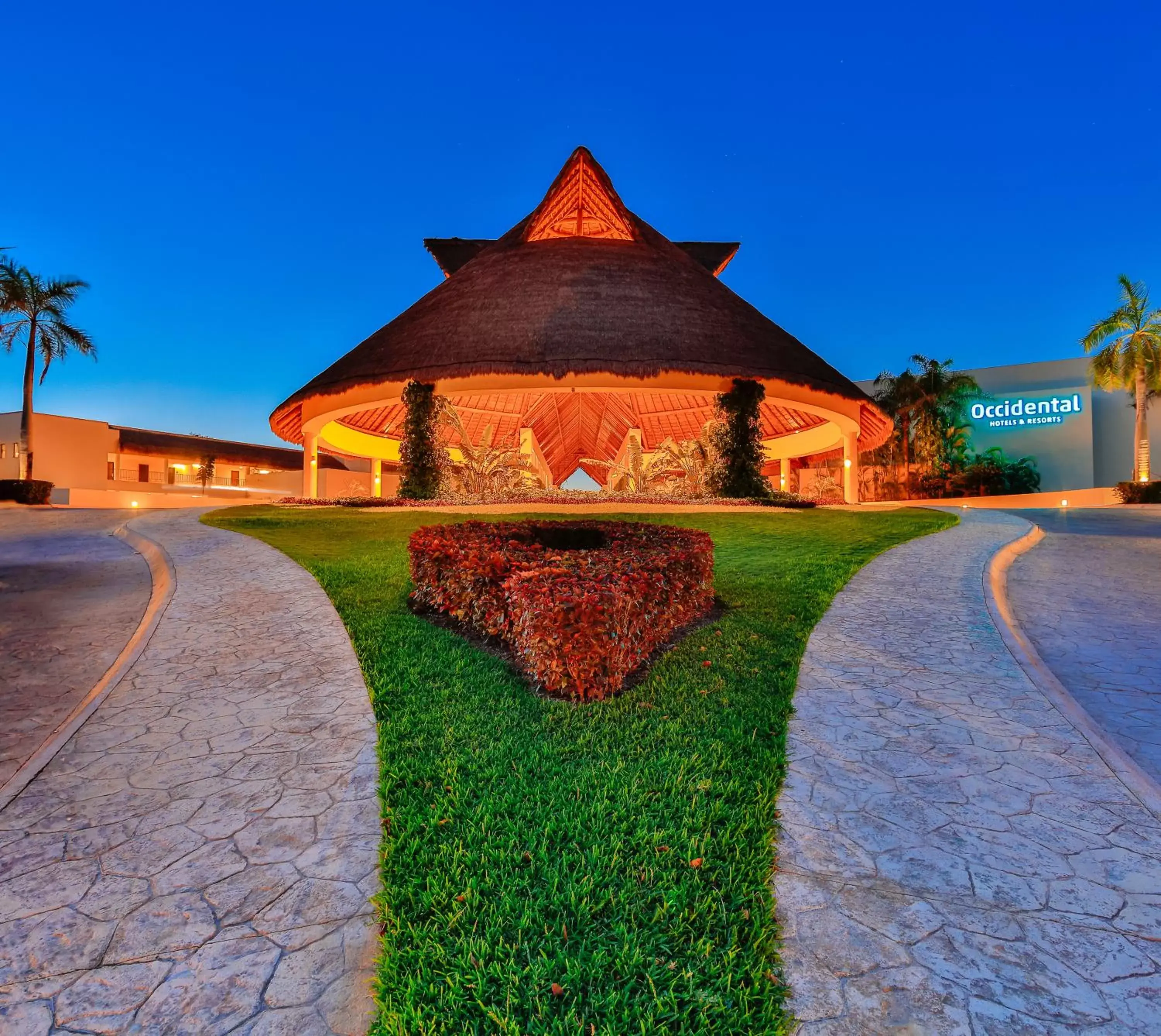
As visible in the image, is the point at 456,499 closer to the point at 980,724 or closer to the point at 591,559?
the point at 591,559

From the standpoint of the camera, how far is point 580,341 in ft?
57.5

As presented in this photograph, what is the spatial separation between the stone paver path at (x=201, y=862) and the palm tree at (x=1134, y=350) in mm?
30516

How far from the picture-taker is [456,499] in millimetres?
18453

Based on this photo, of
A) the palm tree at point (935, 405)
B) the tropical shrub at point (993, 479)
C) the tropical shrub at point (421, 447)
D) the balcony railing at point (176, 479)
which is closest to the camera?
the tropical shrub at point (421, 447)

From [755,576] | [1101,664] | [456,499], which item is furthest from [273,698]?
[456,499]

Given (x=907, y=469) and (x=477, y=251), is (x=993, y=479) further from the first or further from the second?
(x=477, y=251)

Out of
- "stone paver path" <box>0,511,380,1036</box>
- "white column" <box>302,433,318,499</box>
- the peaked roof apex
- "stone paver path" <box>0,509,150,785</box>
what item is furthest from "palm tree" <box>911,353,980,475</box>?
"stone paver path" <box>0,511,380,1036</box>

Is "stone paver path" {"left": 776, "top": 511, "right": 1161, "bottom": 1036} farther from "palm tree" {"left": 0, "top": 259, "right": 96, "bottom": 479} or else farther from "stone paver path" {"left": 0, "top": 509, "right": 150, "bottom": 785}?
"palm tree" {"left": 0, "top": 259, "right": 96, "bottom": 479}

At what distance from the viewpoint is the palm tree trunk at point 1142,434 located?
2664 cm

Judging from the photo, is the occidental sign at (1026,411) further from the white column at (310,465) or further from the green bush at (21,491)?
the green bush at (21,491)

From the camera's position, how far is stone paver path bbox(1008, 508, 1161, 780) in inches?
203

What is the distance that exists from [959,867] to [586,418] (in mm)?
27418

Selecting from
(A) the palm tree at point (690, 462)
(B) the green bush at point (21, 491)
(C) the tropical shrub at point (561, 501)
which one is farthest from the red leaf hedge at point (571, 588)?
(B) the green bush at point (21, 491)

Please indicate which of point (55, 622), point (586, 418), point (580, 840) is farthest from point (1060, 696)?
point (586, 418)
